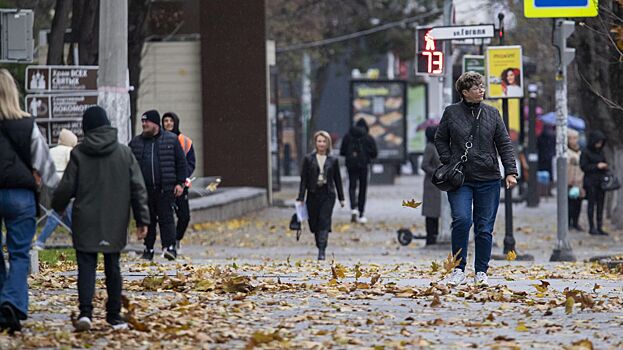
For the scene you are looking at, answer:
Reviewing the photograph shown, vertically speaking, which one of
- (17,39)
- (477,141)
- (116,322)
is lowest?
(116,322)

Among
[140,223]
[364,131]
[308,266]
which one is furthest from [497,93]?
[140,223]

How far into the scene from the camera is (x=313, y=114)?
55969 millimetres

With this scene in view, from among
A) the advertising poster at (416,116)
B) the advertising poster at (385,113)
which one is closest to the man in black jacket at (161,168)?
the advertising poster at (385,113)

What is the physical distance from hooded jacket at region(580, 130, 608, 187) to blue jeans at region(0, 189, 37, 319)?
17310 mm

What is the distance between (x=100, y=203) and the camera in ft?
30.8

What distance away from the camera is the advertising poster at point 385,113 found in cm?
4116

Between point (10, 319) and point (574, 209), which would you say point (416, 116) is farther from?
point (10, 319)

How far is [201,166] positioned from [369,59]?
81.8 feet

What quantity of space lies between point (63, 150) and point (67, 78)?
114cm

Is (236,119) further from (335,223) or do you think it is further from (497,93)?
(497,93)

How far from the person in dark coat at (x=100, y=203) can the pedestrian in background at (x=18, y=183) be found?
182mm

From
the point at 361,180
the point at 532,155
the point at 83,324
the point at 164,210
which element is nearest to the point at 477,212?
the point at 83,324

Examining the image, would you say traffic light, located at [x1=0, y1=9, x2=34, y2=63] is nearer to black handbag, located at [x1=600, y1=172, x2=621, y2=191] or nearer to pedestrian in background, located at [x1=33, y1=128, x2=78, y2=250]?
pedestrian in background, located at [x1=33, y1=128, x2=78, y2=250]

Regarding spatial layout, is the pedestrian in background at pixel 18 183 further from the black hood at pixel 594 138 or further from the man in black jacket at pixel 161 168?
the black hood at pixel 594 138
